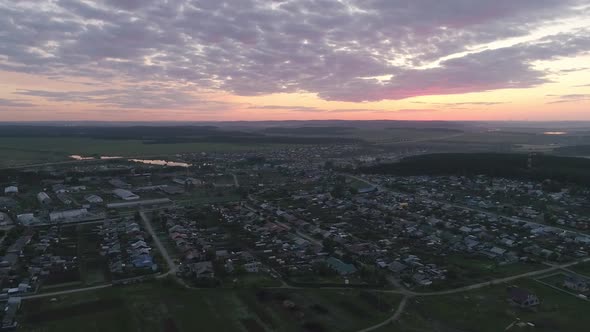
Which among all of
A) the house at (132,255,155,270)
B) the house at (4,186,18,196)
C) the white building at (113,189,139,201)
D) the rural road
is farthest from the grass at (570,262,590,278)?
the house at (4,186,18,196)

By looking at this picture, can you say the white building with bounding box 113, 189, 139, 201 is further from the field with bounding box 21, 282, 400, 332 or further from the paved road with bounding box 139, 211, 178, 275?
the field with bounding box 21, 282, 400, 332

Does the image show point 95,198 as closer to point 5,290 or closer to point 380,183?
point 5,290

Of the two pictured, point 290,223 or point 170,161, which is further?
point 170,161

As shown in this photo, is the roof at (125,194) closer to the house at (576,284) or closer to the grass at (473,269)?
the grass at (473,269)

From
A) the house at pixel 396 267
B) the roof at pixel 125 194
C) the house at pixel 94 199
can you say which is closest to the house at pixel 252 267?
the house at pixel 396 267

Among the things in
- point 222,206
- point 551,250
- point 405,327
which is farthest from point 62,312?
point 551,250

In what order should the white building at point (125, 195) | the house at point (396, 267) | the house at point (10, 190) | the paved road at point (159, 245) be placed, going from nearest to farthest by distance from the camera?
the house at point (396, 267), the paved road at point (159, 245), the white building at point (125, 195), the house at point (10, 190)
